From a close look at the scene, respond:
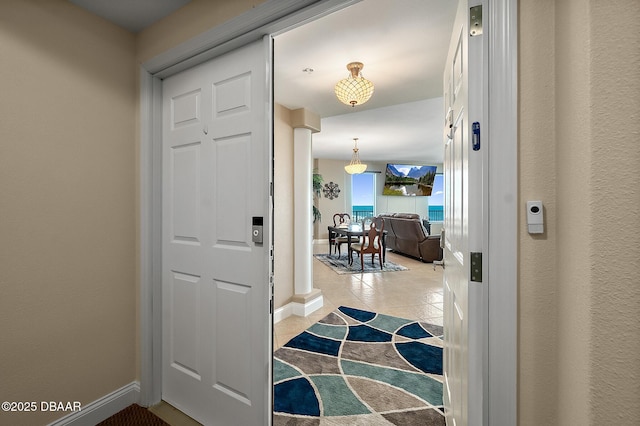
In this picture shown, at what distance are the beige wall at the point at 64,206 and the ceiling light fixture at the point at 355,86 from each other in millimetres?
1596

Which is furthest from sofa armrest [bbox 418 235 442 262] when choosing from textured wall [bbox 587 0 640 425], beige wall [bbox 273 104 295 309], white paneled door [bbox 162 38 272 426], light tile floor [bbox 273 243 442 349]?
textured wall [bbox 587 0 640 425]

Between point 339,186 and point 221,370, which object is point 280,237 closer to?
point 221,370

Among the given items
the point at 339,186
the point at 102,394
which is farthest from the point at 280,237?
the point at 339,186

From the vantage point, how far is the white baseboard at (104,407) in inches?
61.8

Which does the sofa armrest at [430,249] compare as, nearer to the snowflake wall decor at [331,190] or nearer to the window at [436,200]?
the snowflake wall decor at [331,190]

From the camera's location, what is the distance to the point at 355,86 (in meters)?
2.44

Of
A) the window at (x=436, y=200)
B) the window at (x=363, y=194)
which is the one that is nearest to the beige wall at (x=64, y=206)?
the window at (x=363, y=194)

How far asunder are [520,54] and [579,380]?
864 millimetres

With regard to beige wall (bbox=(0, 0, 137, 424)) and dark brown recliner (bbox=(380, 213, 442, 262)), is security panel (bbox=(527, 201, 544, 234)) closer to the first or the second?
beige wall (bbox=(0, 0, 137, 424))

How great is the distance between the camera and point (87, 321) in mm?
1643

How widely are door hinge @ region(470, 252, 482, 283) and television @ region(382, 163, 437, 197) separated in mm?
9425

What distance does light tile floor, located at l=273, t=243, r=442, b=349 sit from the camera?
324 centimetres

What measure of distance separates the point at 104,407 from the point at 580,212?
97.3 inches

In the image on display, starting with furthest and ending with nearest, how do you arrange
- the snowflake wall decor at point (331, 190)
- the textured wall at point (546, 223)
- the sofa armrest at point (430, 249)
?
the snowflake wall decor at point (331, 190)
the sofa armrest at point (430, 249)
the textured wall at point (546, 223)
